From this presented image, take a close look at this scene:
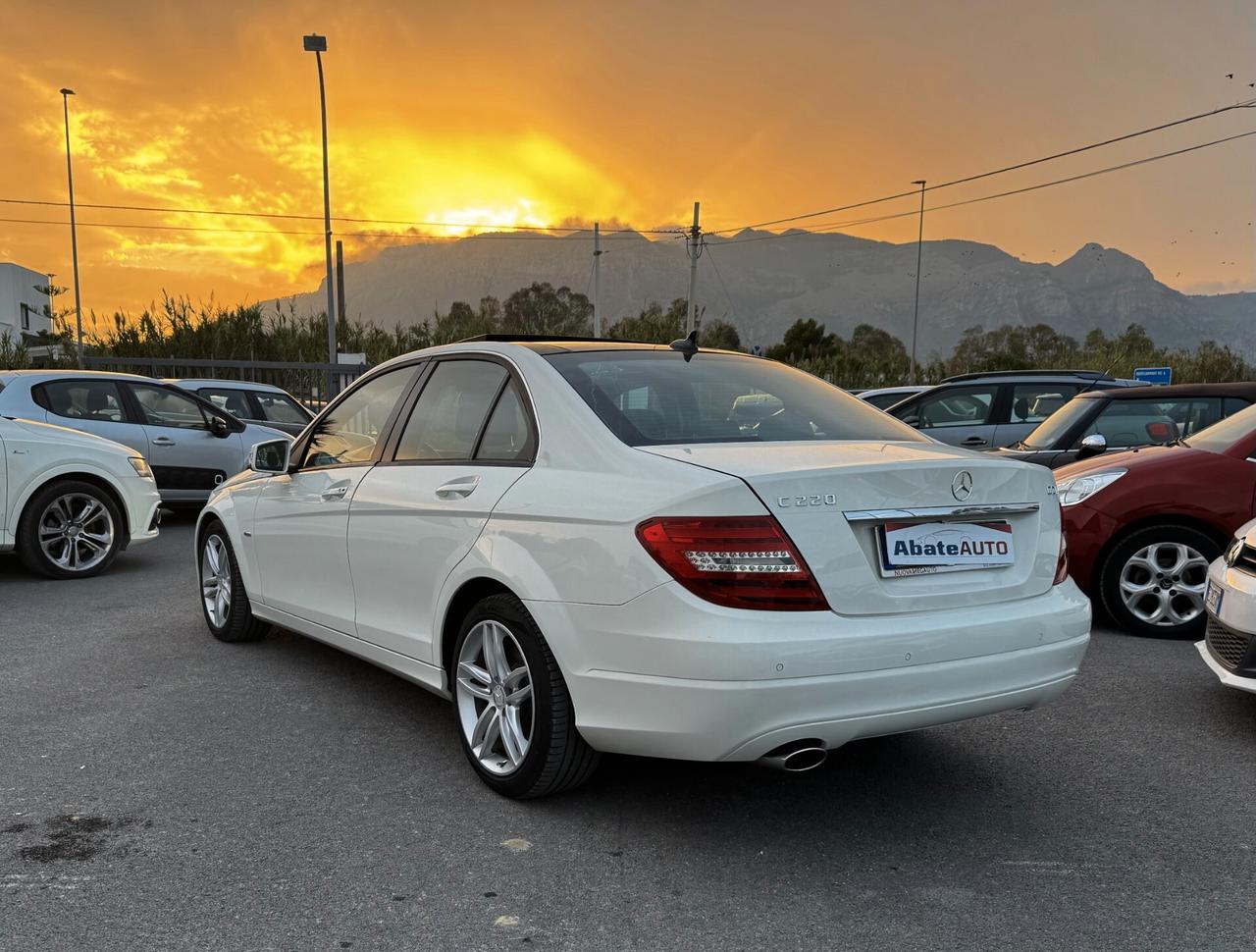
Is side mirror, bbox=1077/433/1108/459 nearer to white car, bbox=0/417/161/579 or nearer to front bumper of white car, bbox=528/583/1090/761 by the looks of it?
front bumper of white car, bbox=528/583/1090/761

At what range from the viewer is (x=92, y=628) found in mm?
6090

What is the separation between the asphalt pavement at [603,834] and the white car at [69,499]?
3.23 meters

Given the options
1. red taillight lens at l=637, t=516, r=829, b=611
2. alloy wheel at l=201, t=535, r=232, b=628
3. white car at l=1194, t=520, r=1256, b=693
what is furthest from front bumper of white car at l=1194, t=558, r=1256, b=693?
alloy wheel at l=201, t=535, r=232, b=628

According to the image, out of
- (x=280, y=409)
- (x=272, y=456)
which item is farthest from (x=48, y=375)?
(x=272, y=456)

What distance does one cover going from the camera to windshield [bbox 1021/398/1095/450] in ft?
26.0

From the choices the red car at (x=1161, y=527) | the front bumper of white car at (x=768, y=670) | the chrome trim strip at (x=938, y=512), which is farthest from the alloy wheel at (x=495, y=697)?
the red car at (x=1161, y=527)

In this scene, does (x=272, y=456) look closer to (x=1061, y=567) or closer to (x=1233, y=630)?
(x=1061, y=567)

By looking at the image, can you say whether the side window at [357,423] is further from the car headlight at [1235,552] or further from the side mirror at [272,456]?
the car headlight at [1235,552]

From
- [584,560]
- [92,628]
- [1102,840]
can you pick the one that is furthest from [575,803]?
[92,628]

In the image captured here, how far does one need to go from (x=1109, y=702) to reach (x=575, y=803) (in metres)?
2.71

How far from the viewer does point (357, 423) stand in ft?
15.2

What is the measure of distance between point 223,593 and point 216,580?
0.16m

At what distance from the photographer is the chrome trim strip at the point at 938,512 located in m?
2.87

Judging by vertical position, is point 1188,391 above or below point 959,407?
above
